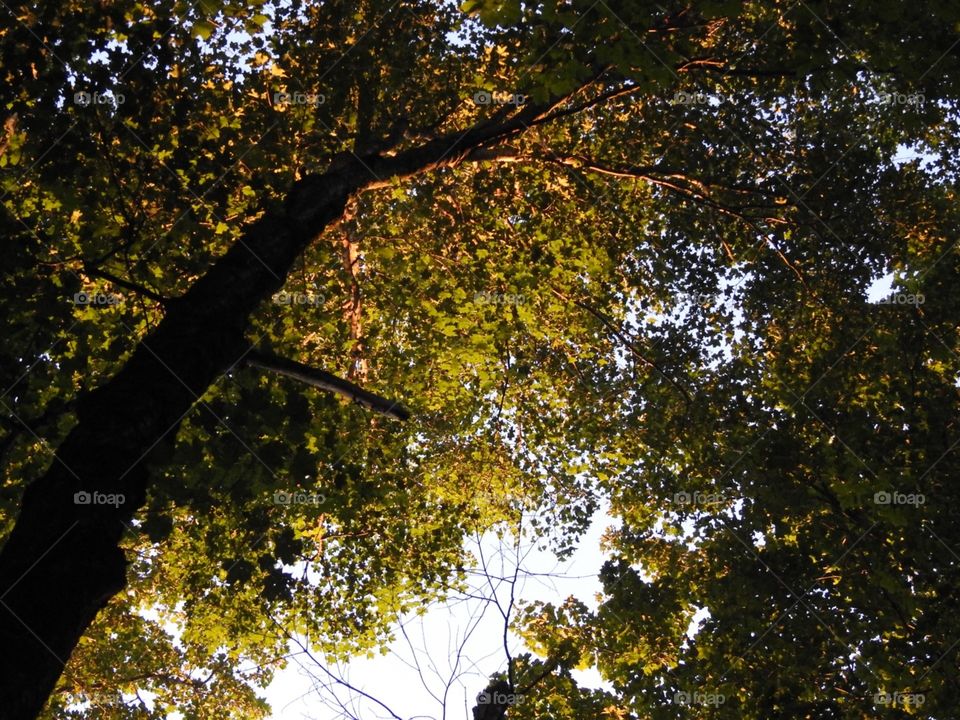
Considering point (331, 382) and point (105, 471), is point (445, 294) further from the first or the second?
point (105, 471)

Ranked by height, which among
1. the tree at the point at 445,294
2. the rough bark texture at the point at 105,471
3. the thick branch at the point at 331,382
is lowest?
the rough bark texture at the point at 105,471

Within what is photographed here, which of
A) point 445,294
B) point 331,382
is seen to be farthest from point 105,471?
point 445,294

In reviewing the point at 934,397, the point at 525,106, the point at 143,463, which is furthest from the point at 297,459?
the point at 934,397

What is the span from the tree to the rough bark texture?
0.02 metres

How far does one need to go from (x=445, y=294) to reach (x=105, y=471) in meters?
9.63

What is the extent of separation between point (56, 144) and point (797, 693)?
12.3 metres

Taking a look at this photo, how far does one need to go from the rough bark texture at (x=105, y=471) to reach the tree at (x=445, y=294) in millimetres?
22

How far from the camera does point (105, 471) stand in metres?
4.52

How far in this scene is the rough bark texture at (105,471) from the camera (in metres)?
3.79

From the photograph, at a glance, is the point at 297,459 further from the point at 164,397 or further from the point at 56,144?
the point at 56,144

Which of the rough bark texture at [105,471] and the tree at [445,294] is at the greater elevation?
the tree at [445,294]

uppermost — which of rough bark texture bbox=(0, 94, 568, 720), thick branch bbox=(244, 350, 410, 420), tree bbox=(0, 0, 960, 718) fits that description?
tree bbox=(0, 0, 960, 718)

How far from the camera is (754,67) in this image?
11484 mm

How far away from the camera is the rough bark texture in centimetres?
379
